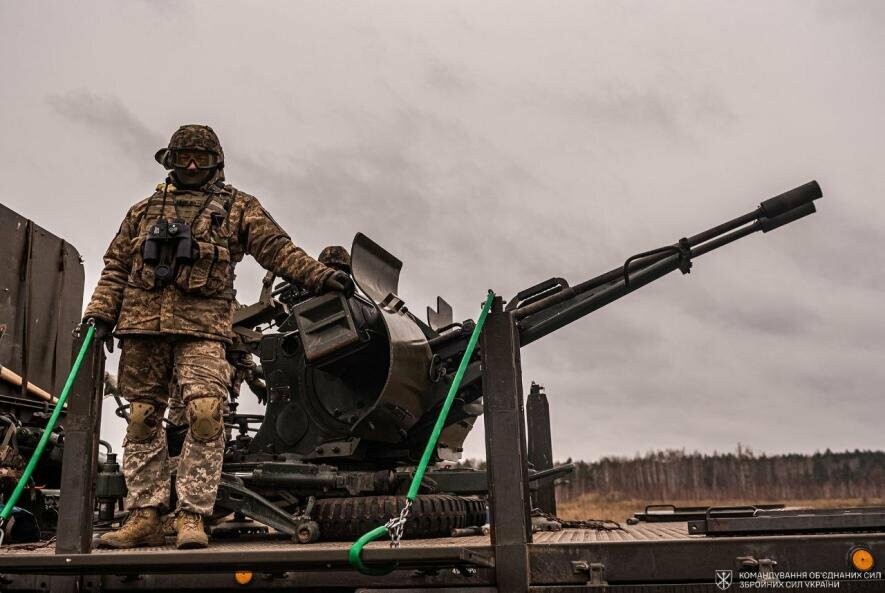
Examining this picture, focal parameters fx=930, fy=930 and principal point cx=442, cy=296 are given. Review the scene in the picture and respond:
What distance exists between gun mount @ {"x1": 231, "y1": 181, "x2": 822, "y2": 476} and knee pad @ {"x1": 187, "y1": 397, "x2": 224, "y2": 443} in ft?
1.95

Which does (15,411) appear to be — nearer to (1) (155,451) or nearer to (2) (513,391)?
(1) (155,451)

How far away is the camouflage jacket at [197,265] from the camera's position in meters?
4.14

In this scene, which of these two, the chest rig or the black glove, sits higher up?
the chest rig

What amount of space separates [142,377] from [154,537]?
0.72 metres

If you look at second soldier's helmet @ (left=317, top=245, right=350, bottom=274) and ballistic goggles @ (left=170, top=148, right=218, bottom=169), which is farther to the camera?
second soldier's helmet @ (left=317, top=245, right=350, bottom=274)

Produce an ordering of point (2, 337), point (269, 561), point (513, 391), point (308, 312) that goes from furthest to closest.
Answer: point (2, 337), point (308, 312), point (513, 391), point (269, 561)

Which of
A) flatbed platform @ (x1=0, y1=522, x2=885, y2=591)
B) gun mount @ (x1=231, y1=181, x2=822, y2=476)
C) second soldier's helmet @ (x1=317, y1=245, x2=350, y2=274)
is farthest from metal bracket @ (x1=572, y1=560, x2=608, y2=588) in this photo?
second soldier's helmet @ (x1=317, y1=245, x2=350, y2=274)

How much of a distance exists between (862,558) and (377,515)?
212 cm

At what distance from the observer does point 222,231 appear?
4340 mm

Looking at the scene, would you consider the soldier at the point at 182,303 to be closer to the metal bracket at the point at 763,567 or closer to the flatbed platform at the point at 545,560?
the flatbed platform at the point at 545,560

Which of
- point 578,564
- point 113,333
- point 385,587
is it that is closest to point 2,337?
point 113,333

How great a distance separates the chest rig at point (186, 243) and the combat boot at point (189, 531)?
979 mm

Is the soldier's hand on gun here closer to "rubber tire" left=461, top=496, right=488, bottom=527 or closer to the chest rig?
the chest rig

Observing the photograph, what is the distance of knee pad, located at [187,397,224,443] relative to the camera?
4.06 metres
